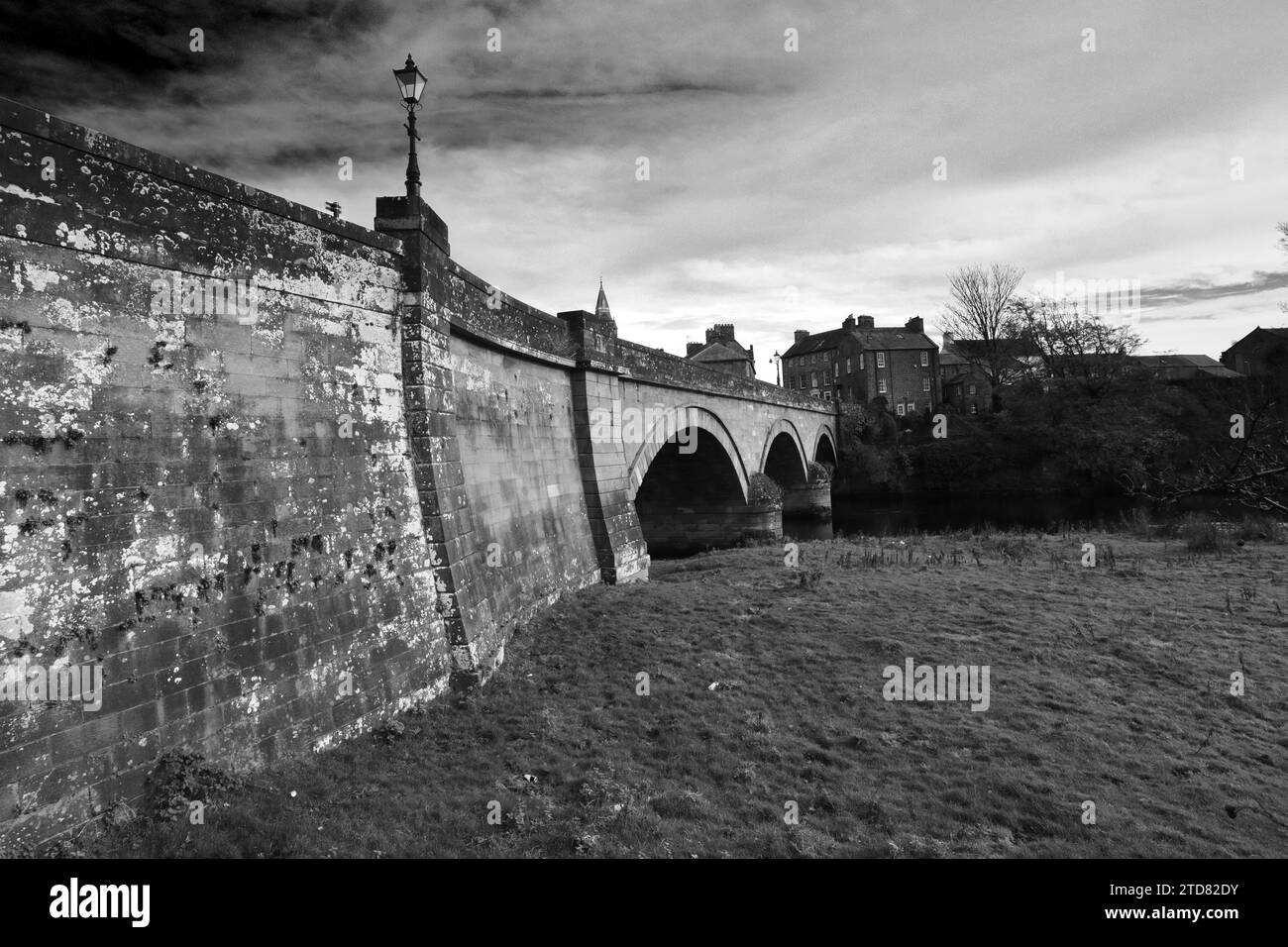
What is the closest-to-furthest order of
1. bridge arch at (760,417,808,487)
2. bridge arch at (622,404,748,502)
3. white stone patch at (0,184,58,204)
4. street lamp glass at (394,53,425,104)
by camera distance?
white stone patch at (0,184,58,204) < street lamp glass at (394,53,425,104) < bridge arch at (622,404,748,502) < bridge arch at (760,417,808,487)

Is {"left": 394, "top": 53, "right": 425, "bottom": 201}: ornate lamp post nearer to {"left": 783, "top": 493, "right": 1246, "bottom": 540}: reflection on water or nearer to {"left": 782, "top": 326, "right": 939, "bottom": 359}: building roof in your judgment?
{"left": 783, "top": 493, "right": 1246, "bottom": 540}: reflection on water

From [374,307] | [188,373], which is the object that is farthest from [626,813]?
[374,307]

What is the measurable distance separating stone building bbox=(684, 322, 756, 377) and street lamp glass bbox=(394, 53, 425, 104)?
50.1 metres

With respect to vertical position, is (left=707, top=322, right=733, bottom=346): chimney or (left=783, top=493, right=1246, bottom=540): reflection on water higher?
(left=707, top=322, right=733, bottom=346): chimney

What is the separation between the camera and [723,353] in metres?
59.8

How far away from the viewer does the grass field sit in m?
4.86

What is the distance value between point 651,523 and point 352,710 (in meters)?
22.6

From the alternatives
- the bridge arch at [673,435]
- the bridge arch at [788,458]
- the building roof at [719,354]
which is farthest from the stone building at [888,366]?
the bridge arch at [673,435]

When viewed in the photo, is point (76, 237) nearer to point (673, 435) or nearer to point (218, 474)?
point (218, 474)

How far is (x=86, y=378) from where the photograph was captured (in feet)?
16.3

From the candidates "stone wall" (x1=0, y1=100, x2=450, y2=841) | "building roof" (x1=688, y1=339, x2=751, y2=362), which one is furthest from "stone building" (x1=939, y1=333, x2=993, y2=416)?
"stone wall" (x1=0, y1=100, x2=450, y2=841)

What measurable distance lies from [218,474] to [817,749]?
19.7 feet

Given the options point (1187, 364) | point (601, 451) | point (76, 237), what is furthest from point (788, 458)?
point (1187, 364)

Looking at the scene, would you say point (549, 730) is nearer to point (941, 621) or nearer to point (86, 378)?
point (86, 378)
